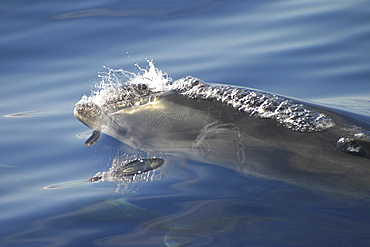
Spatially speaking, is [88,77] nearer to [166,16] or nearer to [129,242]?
[166,16]

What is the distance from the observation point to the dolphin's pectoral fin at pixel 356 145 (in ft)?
12.6

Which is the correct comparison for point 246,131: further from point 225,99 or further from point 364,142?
point 364,142

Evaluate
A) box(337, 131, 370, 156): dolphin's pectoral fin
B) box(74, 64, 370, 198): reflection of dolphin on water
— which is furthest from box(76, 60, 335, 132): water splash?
box(337, 131, 370, 156): dolphin's pectoral fin

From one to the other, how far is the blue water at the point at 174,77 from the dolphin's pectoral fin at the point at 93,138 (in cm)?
8

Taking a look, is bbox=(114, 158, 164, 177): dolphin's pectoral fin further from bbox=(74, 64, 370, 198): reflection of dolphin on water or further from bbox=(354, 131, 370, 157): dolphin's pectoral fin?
bbox=(354, 131, 370, 157): dolphin's pectoral fin

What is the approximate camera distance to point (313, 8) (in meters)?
9.89

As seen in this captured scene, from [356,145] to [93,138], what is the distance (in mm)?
2788

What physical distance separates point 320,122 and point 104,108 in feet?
6.76

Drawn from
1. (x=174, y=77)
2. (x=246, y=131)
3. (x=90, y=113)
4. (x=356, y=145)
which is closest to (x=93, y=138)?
(x=90, y=113)

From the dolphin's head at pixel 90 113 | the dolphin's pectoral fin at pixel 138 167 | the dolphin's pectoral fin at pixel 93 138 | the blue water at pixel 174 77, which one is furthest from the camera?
the dolphin's pectoral fin at pixel 93 138

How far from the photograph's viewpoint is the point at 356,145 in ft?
12.7

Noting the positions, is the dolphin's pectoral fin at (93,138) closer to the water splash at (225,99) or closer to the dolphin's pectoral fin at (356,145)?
the water splash at (225,99)

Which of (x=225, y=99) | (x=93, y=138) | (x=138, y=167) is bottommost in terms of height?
(x=138, y=167)

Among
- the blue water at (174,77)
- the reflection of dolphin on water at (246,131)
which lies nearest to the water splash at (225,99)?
the reflection of dolphin on water at (246,131)
